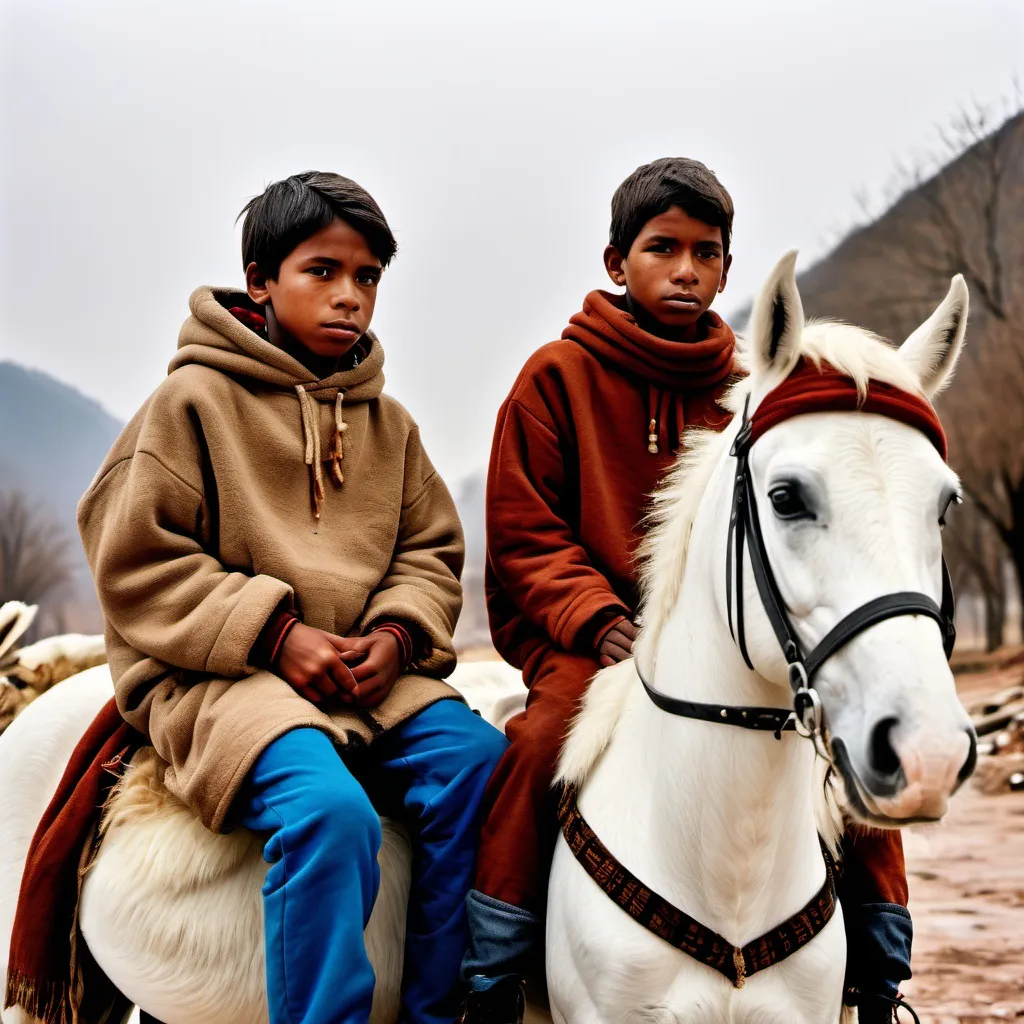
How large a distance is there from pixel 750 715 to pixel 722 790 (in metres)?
0.12

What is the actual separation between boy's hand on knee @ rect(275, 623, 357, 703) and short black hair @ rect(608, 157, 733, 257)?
1.06m

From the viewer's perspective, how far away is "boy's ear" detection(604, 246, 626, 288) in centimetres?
227

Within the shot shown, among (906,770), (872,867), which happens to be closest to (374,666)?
(872,867)

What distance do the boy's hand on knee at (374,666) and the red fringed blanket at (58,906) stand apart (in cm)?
48

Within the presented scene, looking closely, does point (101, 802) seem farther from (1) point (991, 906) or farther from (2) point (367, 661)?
(1) point (991, 906)

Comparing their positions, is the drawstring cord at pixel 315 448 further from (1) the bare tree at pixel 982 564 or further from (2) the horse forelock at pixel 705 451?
(1) the bare tree at pixel 982 564

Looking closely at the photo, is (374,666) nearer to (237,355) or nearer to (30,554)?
(237,355)

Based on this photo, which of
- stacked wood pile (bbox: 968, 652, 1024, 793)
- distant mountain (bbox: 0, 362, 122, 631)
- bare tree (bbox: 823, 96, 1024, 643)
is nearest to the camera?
stacked wood pile (bbox: 968, 652, 1024, 793)

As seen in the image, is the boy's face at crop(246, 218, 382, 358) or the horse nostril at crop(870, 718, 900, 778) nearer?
the horse nostril at crop(870, 718, 900, 778)

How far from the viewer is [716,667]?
1.46 m

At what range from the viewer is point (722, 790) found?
1.46 meters

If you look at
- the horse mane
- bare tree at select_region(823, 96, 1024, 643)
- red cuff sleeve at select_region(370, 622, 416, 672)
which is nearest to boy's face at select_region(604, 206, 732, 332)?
the horse mane

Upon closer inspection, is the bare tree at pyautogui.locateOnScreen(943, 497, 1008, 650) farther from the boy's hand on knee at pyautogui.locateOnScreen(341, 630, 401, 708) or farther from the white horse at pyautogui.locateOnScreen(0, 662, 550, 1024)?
the white horse at pyautogui.locateOnScreen(0, 662, 550, 1024)

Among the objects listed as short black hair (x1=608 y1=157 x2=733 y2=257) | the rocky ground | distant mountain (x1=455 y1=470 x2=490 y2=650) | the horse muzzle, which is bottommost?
the rocky ground
